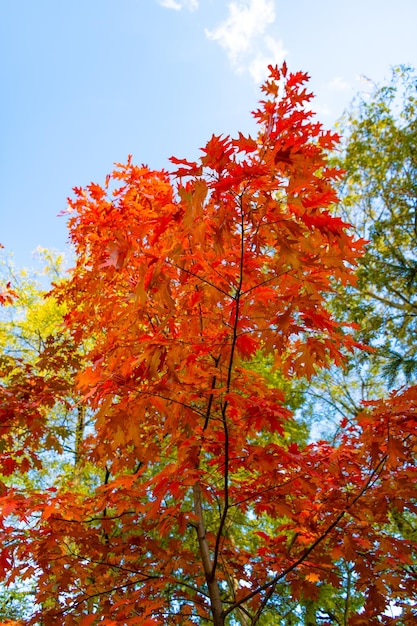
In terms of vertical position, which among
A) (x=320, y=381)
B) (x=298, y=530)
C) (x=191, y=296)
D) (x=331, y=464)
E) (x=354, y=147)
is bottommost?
(x=298, y=530)

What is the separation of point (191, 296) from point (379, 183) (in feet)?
20.8

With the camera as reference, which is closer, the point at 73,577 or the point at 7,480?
the point at 73,577

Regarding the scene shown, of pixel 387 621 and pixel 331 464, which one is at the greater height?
pixel 331 464

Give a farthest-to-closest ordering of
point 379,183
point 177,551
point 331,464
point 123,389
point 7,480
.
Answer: point 7,480
point 379,183
point 177,551
point 331,464
point 123,389

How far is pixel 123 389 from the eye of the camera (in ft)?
6.17

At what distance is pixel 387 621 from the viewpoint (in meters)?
2.32

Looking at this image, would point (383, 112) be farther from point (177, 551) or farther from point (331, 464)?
point (177, 551)

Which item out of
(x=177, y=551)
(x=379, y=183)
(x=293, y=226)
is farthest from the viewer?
(x=379, y=183)

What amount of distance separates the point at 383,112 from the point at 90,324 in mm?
6741

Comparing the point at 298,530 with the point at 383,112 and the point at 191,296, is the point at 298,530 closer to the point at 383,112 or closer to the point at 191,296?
the point at 191,296

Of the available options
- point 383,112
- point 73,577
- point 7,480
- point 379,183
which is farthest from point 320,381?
point 73,577

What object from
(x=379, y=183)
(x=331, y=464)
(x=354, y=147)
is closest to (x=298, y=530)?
(x=331, y=464)

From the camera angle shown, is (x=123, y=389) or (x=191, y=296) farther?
(x=191, y=296)

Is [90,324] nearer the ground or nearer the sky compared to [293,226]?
nearer the sky
